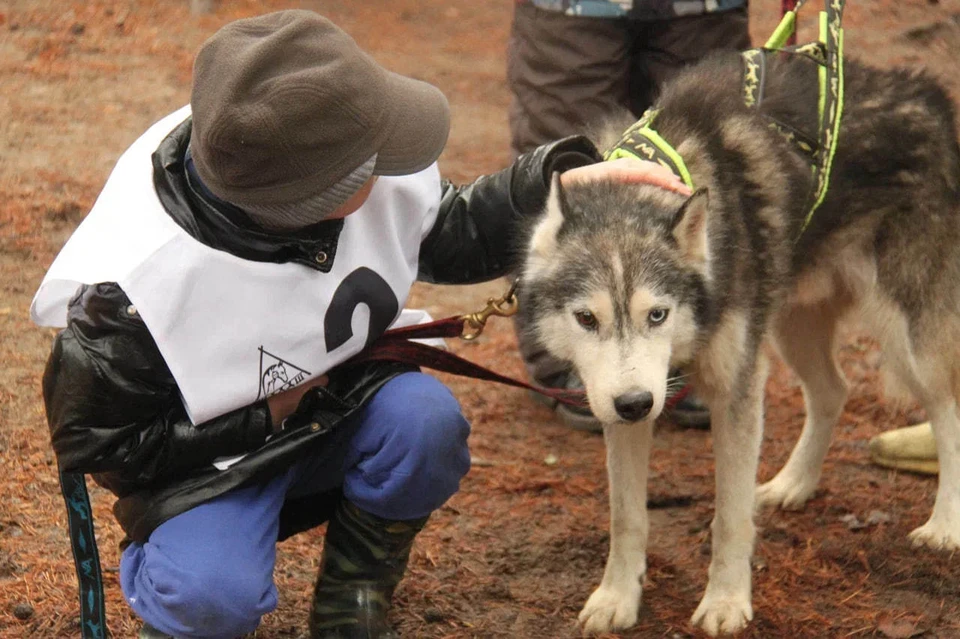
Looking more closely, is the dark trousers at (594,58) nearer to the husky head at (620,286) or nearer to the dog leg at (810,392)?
the dog leg at (810,392)

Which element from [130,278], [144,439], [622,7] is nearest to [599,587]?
[144,439]

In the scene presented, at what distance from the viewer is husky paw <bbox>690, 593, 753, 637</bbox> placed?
3.09 metres

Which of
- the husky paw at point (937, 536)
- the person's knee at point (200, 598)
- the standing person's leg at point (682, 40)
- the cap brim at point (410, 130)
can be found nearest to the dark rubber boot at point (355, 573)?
the person's knee at point (200, 598)

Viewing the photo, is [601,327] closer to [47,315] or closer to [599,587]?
[599,587]

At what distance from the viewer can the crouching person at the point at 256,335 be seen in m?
2.33

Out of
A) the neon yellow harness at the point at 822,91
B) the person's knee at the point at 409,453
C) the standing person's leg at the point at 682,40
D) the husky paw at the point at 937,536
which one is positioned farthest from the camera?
the standing person's leg at the point at 682,40

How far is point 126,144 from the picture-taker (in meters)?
6.78

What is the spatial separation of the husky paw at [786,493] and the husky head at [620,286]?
119 centimetres

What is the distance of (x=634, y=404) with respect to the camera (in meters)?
2.57

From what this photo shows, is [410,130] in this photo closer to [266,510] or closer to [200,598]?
[266,510]

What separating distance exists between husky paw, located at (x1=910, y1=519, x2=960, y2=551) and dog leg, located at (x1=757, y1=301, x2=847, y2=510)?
1.42 feet

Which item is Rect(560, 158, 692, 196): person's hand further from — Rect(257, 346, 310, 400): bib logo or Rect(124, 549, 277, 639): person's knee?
Rect(124, 549, 277, 639): person's knee

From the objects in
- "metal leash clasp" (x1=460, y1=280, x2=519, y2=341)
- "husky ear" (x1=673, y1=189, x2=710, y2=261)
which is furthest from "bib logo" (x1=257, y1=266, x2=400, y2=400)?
"husky ear" (x1=673, y1=189, x2=710, y2=261)

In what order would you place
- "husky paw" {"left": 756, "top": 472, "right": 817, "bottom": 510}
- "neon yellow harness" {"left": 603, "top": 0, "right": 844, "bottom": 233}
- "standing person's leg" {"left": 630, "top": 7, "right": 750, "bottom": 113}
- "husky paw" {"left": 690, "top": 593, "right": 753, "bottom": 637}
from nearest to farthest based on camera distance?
"husky paw" {"left": 690, "top": 593, "right": 753, "bottom": 637} → "neon yellow harness" {"left": 603, "top": 0, "right": 844, "bottom": 233} → "husky paw" {"left": 756, "top": 472, "right": 817, "bottom": 510} → "standing person's leg" {"left": 630, "top": 7, "right": 750, "bottom": 113}
